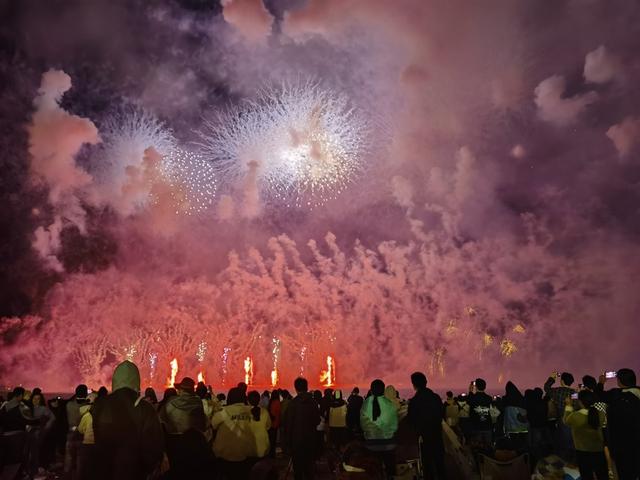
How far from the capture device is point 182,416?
5293 millimetres

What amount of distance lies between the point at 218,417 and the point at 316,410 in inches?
74.8

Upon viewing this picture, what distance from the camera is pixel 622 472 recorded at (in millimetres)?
6625

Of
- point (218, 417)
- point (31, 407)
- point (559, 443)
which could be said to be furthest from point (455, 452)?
point (31, 407)

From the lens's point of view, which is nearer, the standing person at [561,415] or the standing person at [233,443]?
the standing person at [233,443]

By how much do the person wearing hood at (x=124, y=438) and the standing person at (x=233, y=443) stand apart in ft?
6.12

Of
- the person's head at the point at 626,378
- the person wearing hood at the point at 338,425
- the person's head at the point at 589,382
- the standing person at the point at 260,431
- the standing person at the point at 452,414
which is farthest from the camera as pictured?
the person wearing hood at the point at 338,425

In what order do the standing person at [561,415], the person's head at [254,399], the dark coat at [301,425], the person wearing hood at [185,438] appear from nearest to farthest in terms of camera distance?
the person wearing hood at [185,438] < the person's head at [254,399] < the dark coat at [301,425] < the standing person at [561,415]

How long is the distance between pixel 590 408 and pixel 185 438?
20.6 feet

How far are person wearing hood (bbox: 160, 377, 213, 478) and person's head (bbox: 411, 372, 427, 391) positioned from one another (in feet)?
12.2

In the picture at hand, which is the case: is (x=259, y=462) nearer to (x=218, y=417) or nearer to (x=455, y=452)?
(x=218, y=417)

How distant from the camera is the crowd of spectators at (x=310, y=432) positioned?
13.9ft

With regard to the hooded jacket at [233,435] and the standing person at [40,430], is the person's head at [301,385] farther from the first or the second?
the standing person at [40,430]

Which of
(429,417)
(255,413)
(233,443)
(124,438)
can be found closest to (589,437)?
(429,417)

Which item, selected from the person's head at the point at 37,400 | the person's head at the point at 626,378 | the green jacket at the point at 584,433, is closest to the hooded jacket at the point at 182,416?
the person's head at the point at 626,378
